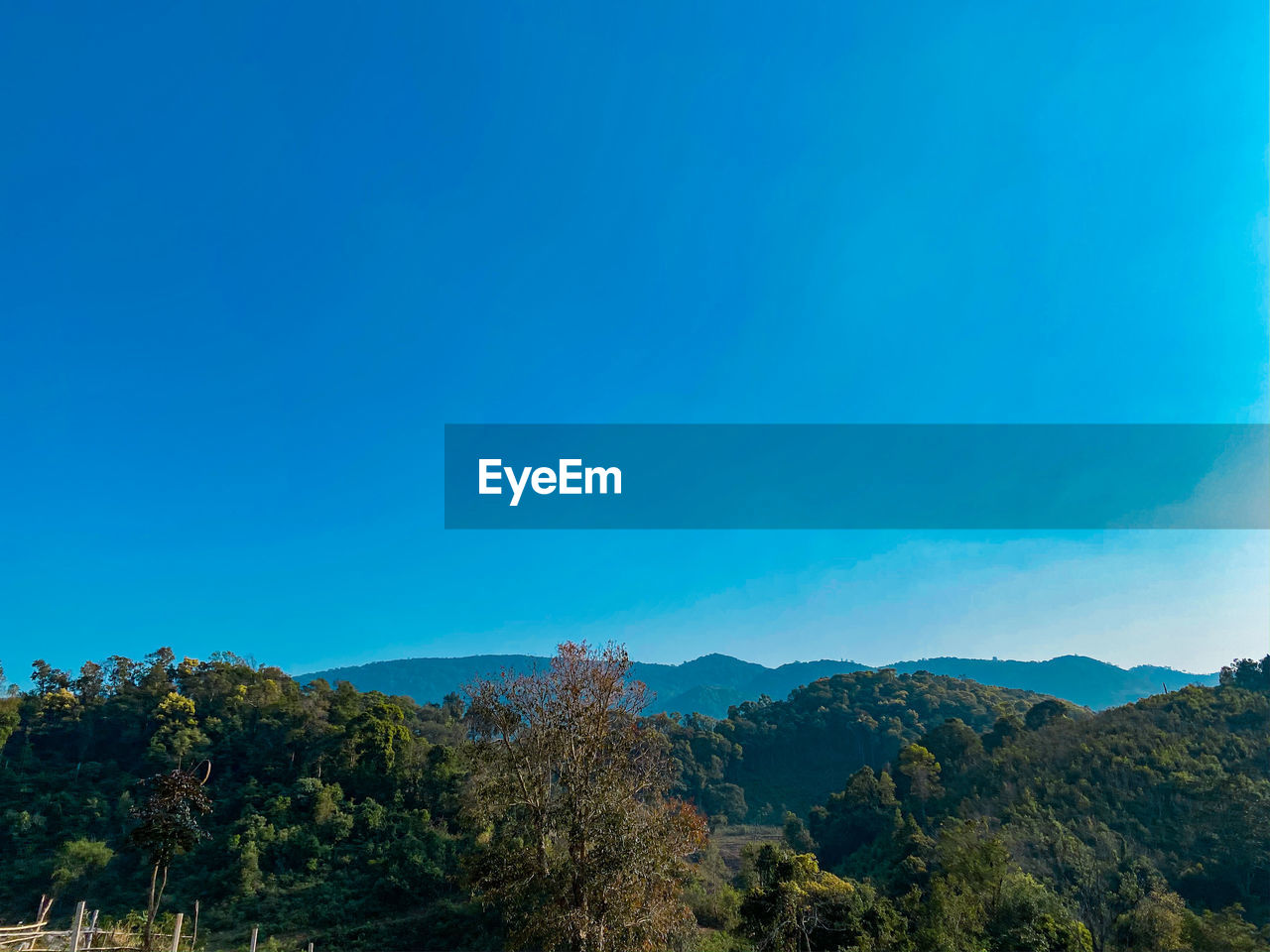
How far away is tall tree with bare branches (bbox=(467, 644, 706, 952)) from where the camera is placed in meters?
10.6

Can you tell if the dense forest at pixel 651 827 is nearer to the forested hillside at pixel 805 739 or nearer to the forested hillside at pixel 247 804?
the forested hillside at pixel 247 804

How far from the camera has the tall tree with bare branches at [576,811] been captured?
10.6 meters

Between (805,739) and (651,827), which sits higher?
(805,739)

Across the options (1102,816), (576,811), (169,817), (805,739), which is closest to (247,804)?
(169,817)

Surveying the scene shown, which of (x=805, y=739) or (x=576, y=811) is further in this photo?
(x=805, y=739)

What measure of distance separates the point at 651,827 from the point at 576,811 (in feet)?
4.22

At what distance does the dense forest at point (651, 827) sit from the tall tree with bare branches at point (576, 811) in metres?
0.13

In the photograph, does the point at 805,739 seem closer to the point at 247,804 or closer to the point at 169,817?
the point at 247,804

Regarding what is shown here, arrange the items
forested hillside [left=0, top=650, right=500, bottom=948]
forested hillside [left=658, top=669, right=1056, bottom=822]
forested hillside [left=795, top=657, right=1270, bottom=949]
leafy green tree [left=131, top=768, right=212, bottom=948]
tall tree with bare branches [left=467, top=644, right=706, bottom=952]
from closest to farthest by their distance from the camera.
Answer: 1. leafy green tree [left=131, top=768, right=212, bottom=948]
2. tall tree with bare branches [left=467, top=644, right=706, bottom=952]
3. forested hillside [left=795, top=657, right=1270, bottom=949]
4. forested hillside [left=0, top=650, right=500, bottom=948]
5. forested hillside [left=658, top=669, right=1056, bottom=822]

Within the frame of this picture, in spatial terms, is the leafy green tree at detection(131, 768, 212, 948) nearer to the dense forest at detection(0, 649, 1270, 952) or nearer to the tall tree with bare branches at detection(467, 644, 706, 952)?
the dense forest at detection(0, 649, 1270, 952)

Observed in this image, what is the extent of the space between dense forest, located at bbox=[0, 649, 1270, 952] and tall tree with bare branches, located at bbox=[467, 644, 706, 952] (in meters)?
A: 0.13

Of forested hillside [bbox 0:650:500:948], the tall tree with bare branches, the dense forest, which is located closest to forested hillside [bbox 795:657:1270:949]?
the dense forest

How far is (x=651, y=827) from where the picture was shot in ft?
36.2

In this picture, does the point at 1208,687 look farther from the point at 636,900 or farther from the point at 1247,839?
the point at 636,900
